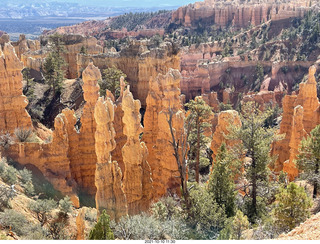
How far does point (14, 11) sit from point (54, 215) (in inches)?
5721

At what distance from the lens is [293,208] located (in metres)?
12.1

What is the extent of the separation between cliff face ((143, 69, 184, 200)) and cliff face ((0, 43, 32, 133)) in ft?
27.2

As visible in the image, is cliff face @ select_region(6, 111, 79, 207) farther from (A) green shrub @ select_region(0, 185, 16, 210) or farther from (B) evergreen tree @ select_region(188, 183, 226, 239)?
(B) evergreen tree @ select_region(188, 183, 226, 239)

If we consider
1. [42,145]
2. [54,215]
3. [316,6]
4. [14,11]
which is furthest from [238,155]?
[14,11]

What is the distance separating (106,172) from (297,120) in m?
13.0

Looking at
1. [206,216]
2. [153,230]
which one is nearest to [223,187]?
[206,216]

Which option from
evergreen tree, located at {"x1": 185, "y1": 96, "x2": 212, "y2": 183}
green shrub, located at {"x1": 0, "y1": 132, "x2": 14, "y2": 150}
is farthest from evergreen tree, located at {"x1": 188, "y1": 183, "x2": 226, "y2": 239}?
green shrub, located at {"x1": 0, "y1": 132, "x2": 14, "y2": 150}

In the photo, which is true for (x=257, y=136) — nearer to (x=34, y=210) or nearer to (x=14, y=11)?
(x=34, y=210)

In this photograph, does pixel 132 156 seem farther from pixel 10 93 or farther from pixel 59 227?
pixel 10 93

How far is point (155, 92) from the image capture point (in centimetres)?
2056

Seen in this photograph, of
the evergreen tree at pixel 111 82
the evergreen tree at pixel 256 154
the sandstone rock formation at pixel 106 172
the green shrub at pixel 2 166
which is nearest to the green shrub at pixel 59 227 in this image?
the sandstone rock formation at pixel 106 172

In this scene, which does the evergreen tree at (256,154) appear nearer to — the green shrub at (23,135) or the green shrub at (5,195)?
the green shrub at (5,195)

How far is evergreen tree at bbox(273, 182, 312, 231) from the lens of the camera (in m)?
12.1

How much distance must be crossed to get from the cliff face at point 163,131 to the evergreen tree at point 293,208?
16.7 ft
